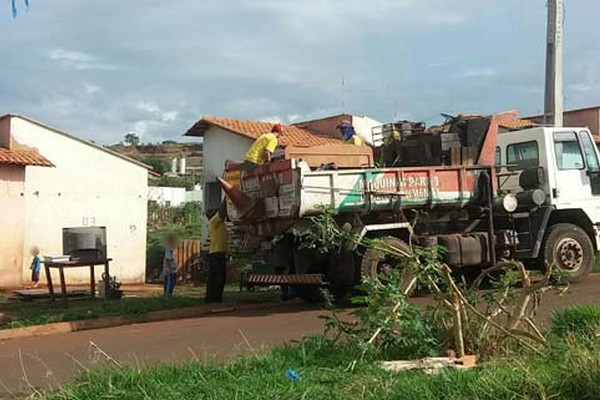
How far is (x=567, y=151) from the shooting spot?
14.5 meters

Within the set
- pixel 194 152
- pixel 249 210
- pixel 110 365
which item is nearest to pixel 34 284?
pixel 249 210

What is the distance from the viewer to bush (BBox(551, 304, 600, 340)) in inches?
298

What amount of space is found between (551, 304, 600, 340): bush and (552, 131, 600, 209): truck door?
20.3 ft

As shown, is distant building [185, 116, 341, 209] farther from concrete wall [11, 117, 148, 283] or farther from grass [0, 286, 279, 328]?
grass [0, 286, 279, 328]

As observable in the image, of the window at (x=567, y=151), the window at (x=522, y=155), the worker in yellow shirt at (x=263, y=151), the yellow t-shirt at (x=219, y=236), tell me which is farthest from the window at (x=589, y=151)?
the yellow t-shirt at (x=219, y=236)

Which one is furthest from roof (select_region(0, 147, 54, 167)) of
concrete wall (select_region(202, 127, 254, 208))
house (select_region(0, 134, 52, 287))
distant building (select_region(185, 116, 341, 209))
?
concrete wall (select_region(202, 127, 254, 208))

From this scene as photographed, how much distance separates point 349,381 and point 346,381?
29mm

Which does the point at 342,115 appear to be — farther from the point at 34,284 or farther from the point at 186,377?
the point at 186,377

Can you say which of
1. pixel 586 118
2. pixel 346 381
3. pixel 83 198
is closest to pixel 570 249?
pixel 346 381

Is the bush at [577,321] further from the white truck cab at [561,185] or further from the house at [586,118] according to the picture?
the house at [586,118]

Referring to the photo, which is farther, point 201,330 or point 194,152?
point 194,152

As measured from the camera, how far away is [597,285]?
14.0m

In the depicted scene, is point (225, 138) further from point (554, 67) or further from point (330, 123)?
point (554, 67)

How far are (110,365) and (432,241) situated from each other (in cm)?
689
